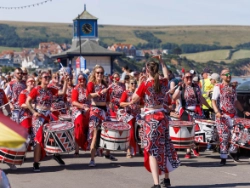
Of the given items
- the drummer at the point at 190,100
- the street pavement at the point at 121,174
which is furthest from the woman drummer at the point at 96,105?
the drummer at the point at 190,100

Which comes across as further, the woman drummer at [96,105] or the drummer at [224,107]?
the woman drummer at [96,105]

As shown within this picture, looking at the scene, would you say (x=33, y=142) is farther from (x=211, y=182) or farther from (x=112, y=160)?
(x=211, y=182)

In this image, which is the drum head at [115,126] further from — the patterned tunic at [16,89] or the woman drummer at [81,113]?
the patterned tunic at [16,89]

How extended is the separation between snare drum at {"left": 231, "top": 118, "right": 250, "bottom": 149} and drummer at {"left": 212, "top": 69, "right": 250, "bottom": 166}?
0.47 feet

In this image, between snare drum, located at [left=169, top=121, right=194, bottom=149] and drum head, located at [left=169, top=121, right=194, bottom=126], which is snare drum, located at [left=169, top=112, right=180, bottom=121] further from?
snare drum, located at [left=169, top=121, right=194, bottom=149]

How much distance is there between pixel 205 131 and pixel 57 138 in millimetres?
2980

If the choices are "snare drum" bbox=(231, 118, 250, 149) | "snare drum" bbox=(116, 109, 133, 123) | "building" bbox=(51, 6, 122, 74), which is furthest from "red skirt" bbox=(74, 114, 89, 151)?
"building" bbox=(51, 6, 122, 74)

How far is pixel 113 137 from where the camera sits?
12.1 meters

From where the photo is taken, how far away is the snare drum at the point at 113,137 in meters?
12.1

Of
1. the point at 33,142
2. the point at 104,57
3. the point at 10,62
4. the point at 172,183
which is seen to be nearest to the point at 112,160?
the point at 33,142

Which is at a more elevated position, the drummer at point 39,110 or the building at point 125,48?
the drummer at point 39,110

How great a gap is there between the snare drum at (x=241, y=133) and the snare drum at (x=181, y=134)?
2.66 ft

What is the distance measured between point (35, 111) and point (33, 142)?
2.11ft

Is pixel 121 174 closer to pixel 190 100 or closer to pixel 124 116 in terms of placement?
pixel 124 116
